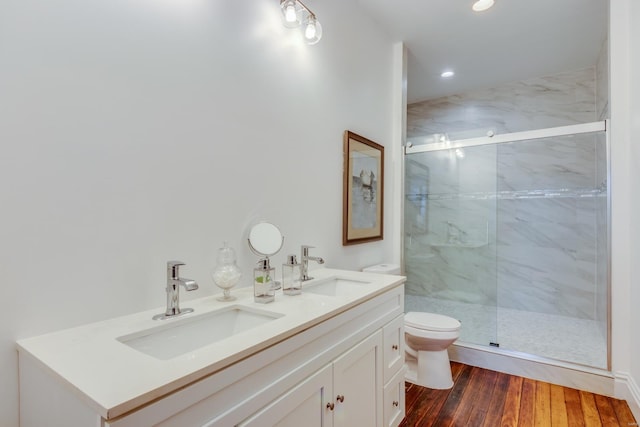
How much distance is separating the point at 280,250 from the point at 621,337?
2.23 meters

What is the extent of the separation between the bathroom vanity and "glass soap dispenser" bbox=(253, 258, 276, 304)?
0.16 feet

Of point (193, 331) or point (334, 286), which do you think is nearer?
point (193, 331)

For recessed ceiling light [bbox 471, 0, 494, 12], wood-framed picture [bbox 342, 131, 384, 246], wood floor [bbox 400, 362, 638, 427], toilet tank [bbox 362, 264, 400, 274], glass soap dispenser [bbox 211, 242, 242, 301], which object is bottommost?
wood floor [bbox 400, 362, 638, 427]

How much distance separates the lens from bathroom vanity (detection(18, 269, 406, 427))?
0.61 m

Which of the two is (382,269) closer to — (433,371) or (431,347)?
(431,347)

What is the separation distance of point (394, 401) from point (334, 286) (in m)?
0.63

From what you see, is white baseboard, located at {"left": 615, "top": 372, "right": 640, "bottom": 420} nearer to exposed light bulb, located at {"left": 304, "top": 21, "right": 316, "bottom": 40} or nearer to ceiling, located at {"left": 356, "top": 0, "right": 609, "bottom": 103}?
ceiling, located at {"left": 356, "top": 0, "right": 609, "bottom": 103}

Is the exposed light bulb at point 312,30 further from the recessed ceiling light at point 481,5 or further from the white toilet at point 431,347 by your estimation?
the white toilet at point 431,347

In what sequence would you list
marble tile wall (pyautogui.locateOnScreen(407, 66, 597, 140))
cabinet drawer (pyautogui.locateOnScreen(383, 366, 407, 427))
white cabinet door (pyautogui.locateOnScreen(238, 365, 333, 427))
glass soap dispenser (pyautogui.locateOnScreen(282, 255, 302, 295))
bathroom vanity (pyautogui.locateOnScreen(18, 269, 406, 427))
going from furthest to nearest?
marble tile wall (pyautogui.locateOnScreen(407, 66, 597, 140)) < cabinet drawer (pyautogui.locateOnScreen(383, 366, 407, 427)) < glass soap dispenser (pyautogui.locateOnScreen(282, 255, 302, 295)) < white cabinet door (pyautogui.locateOnScreen(238, 365, 333, 427)) < bathroom vanity (pyautogui.locateOnScreen(18, 269, 406, 427))

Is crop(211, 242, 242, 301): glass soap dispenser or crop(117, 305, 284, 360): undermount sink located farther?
crop(211, 242, 242, 301): glass soap dispenser

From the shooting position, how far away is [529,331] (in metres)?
2.92

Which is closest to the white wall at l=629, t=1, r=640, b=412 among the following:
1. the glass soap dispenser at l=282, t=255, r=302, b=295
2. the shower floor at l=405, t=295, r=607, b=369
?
the shower floor at l=405, t=295, r=607, b=369

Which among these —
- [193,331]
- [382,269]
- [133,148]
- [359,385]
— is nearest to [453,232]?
[382,269]

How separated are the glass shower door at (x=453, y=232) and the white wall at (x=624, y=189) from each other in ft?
2.97
